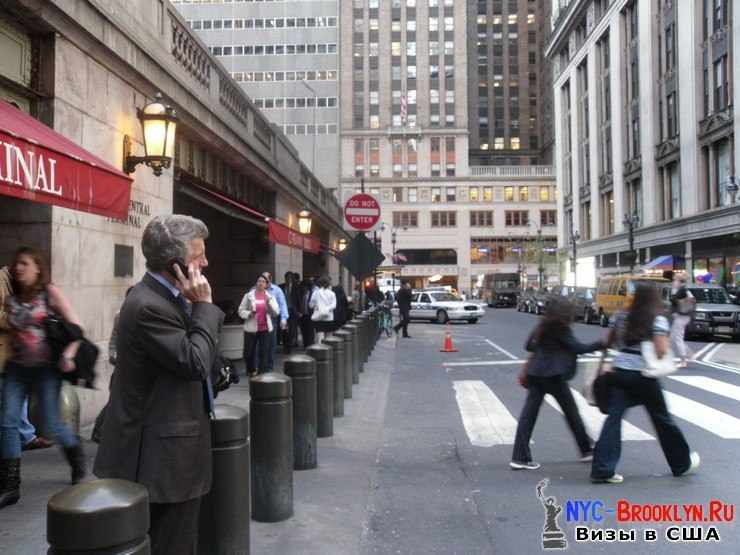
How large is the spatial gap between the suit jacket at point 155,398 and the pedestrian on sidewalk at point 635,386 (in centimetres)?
381

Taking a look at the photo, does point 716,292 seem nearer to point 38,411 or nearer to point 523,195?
point 38,411

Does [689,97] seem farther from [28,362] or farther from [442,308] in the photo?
[28,362]

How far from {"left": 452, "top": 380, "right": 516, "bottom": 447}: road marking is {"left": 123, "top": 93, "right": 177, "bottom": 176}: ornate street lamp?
5005mm

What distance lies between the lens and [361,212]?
12.8 metres

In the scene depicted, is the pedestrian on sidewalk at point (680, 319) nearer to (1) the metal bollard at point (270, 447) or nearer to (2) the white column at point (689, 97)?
(1) the metal bollard at point (270, 447)

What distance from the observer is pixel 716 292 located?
21.3 meters

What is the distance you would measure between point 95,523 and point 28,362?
10.8 feet

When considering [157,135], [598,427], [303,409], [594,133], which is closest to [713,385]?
[598,427]

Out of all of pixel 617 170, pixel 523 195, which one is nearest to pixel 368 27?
pixel 523 195

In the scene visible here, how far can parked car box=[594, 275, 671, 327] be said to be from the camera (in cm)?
2458

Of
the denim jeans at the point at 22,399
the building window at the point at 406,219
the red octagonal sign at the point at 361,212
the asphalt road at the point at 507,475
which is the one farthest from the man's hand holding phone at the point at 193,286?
the building window at the point at 406,219

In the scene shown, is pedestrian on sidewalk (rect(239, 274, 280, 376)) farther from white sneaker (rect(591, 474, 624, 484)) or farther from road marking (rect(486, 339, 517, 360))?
road marking (rect(486, 339, 517, 360))

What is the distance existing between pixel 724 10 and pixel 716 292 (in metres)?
18.0

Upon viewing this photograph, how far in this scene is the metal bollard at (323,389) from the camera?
6.92m
